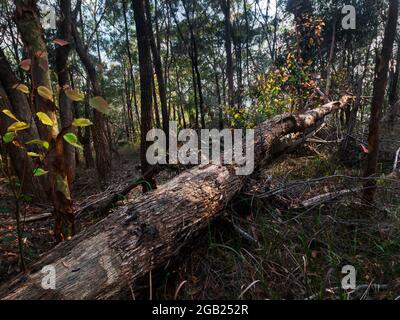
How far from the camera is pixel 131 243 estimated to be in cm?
172

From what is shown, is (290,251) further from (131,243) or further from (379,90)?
(379,90)

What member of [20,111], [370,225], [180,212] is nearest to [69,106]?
[20,111]

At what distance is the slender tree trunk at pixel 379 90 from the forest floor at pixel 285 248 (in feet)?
0.46

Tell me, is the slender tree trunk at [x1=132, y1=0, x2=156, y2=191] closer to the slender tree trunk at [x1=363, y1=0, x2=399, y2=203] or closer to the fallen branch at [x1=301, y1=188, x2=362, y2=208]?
the fallen branch at [x1=301, y1=188, x2=362, y2=208]

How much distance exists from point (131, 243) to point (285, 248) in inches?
43.7

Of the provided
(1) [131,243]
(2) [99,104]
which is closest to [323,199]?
(1) [131,243]

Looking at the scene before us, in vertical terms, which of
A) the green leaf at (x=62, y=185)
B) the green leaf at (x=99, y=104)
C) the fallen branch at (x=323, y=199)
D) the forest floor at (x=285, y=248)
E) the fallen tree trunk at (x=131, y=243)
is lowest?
the forest floor at (x=285, y=248)

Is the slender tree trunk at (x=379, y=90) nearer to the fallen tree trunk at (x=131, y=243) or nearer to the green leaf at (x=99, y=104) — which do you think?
the fallen tree trunk at (x=131, y=243)

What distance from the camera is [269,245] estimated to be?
2152 mm

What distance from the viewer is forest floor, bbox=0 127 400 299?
Answer: 1776 mm

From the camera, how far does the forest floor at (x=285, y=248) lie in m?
1.78

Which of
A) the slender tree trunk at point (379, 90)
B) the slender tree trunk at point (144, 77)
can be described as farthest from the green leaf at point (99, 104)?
the slender tree trunk at point (144, 77)
